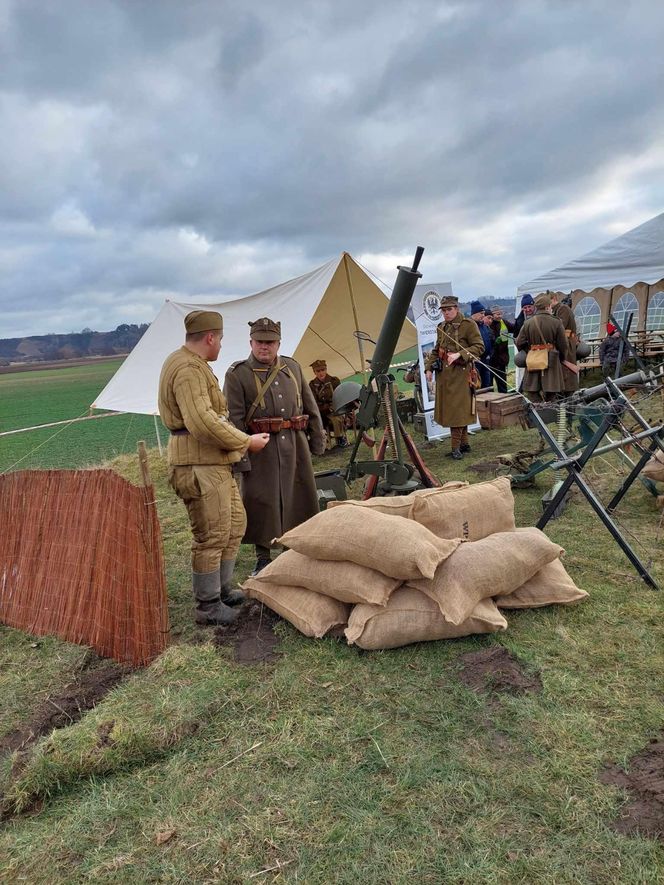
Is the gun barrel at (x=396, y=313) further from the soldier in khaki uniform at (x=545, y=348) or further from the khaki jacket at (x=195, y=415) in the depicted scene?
the soldier in khaki uniform at (x=545, y=348)

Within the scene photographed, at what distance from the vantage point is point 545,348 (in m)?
6.14

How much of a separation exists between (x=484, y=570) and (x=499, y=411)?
5.72 m

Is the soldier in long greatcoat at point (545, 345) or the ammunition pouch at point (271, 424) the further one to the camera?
the soldier in long greatcoat at point (545, 345)

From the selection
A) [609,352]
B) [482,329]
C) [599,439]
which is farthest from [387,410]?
[609,352]

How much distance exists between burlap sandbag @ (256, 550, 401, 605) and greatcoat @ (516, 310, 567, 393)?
4294 millimetres

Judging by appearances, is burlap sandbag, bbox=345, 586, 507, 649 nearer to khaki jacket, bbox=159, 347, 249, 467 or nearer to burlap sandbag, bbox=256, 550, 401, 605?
burlap sandbag, bbox=256, 550, 401, 605

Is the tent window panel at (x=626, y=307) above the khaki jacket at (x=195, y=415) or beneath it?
above

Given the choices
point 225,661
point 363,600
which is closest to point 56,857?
point 225,661

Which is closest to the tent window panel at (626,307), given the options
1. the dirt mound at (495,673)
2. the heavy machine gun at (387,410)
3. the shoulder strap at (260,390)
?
the heavy machine gun at (387,410)

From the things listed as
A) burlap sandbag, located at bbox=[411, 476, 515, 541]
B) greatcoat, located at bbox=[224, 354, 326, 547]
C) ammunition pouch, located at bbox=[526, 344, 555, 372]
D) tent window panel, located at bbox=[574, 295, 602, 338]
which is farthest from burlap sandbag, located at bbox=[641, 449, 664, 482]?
tent window panel, located at bbox=[574, 295, 602, 338]

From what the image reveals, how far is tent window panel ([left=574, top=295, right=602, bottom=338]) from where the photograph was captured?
13.0m

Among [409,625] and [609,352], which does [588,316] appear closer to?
[609,352]

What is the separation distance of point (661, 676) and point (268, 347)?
110 inches

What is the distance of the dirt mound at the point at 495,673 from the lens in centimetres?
238
